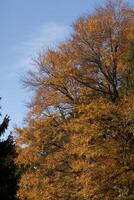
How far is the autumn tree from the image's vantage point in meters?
25.4

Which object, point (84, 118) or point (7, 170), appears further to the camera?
point (7, 170)

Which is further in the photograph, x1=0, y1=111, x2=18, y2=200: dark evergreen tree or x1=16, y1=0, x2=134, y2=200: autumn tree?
x1=0, y1=111, x2=18, y2=200: dark evergreen tree

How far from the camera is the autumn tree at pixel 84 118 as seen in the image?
25.4 metres

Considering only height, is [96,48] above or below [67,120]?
above

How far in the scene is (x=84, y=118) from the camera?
86.4 ft

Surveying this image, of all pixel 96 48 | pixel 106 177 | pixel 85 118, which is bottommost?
pixel 106 177

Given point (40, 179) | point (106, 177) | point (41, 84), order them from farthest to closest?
point (41, 84) < point (40, 179) < point (106, 177)

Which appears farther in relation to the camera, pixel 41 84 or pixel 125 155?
pixel 41 84

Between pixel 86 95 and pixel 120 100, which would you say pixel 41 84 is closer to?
pixel 86 95

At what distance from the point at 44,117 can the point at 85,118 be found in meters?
3.65

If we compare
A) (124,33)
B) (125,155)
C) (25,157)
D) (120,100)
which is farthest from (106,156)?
(124,33)

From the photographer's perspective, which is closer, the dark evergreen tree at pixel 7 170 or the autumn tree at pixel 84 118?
the autumn tree at pixel 84 118

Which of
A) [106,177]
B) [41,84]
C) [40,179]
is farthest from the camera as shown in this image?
[41,84]

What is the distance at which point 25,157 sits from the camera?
28.5 metres
